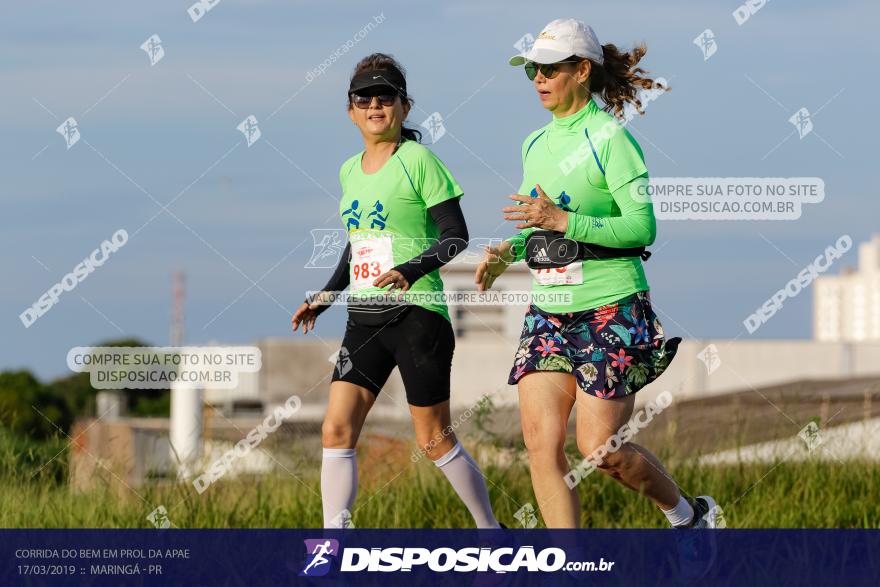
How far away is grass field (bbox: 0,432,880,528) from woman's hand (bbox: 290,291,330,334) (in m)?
1.19

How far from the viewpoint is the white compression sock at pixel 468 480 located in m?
5.83

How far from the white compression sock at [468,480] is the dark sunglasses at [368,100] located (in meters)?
1.52

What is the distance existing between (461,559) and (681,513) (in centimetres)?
100

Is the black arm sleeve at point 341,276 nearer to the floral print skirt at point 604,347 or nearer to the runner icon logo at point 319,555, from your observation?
the floral print skirt at point 604,347

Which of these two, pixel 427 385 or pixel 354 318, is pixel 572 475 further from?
pixel 354 318

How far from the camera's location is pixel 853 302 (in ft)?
440

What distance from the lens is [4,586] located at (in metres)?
5.49

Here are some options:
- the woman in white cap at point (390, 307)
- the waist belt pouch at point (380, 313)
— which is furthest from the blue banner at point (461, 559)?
the waist belt pouch at point (380, 313)

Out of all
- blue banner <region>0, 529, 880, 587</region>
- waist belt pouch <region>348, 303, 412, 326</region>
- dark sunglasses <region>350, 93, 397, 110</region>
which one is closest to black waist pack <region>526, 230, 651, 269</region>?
waist belt pouch <region>348, 303, 412, 326</region>

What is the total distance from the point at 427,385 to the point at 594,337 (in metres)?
0.83

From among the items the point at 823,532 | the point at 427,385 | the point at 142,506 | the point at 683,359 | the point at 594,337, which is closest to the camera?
the point at 594,337

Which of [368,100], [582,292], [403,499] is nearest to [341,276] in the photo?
[368,100]

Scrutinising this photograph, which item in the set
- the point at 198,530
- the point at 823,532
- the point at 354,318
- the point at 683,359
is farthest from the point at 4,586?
the point at 683,359

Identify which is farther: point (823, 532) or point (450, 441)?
point (823, 532)
